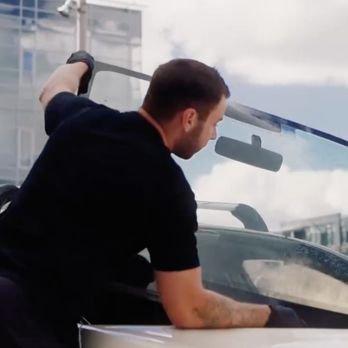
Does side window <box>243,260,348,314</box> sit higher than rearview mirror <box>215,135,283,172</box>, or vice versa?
rearview mirror <box>215,135,283,172</box>

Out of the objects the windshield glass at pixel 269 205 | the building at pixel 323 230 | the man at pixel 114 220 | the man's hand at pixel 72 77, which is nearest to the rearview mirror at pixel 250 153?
the windshield glass at pixel 269 205

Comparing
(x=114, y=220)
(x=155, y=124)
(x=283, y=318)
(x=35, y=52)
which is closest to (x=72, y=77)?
(x=35, y=52)

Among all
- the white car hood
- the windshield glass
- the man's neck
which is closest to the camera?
the white car hood

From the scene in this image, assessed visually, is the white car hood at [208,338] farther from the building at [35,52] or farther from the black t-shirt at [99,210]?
the building at [35,52]

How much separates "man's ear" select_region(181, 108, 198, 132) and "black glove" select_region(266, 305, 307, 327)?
0.36m

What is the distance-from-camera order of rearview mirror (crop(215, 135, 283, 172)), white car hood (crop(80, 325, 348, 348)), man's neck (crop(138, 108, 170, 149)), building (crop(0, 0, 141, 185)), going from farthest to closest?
building (crop(0, 0, 141, 185)), rearview mirror (crop(215, 135, 283, 172)), man's neck (crop(138, 108, 170, 149)), white car hood (crop(80, 325, 348, 348))

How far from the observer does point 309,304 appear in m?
1.67

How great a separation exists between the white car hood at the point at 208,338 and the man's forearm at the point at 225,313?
3 cm

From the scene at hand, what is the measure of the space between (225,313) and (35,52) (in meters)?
0.93

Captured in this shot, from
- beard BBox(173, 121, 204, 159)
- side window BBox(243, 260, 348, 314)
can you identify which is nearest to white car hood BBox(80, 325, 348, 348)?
side window BBox(243, 260, 348, 314)

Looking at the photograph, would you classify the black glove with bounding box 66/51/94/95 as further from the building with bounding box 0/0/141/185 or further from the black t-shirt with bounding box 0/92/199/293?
the black t-shirt with bounding box 0/92/199/293

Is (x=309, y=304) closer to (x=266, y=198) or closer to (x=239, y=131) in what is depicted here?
(x=266, y=198)

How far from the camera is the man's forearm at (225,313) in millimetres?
1492

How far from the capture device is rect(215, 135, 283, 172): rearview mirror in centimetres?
188
